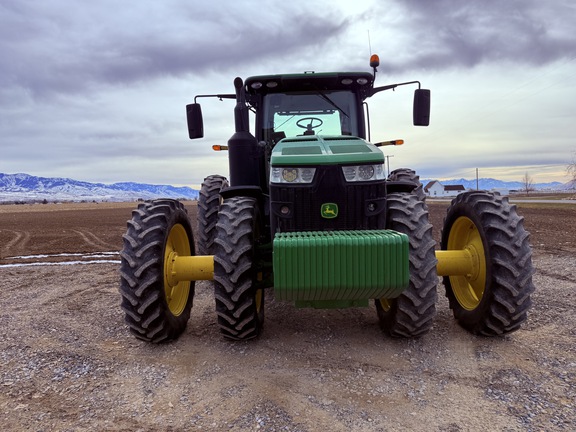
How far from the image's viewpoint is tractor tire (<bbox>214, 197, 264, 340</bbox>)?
12.9 feet

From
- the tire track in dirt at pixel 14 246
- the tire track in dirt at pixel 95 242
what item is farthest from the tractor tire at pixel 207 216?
the tire track in dirt at pixel 14 246

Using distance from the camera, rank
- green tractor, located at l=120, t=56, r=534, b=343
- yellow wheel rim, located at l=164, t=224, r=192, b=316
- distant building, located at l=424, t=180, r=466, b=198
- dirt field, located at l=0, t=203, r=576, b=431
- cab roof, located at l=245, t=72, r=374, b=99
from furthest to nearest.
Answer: distant building, located at l=424, t=180, r=466, b=198 → cab roof, located at l=245, t=72, r=374, b=99 → yellow wheel rim, located at l=164, t=224, r=192, b=316 → green tractor, located at l=120, t=56, r=534, b=343 → dirt field, located at l=0, t=203, r=576, b=431

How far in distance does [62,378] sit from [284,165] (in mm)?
2699

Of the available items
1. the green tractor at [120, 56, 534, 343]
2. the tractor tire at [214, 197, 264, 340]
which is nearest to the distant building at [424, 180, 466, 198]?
the green tractor at [120, 56, 534, 343]

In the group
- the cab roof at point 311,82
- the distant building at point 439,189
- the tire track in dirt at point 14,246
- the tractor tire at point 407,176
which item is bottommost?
the distant building at point 439,189

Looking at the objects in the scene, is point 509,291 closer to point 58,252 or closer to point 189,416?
point 189,416

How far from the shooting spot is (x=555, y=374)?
3537 millimetres

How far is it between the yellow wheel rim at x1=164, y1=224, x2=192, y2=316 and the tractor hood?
1510 mm

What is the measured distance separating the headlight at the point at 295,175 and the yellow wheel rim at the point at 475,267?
1841 millimetres

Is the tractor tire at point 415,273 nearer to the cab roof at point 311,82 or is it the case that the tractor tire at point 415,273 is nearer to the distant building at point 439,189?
the cab roof at point 311,82

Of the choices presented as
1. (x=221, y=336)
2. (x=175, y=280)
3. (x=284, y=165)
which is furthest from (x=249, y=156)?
(x=221, y=336)

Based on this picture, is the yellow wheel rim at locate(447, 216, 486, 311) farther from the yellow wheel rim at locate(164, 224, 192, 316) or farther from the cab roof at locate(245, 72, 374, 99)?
the yellow wheel rim at locate(164, 224, 192, 316)

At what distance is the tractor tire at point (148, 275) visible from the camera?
4.04m

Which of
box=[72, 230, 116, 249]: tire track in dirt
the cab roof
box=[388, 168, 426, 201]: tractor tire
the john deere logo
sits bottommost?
box=[72, 230, 116, 249]: tire track in dirt
